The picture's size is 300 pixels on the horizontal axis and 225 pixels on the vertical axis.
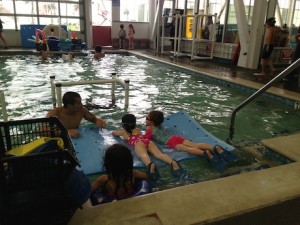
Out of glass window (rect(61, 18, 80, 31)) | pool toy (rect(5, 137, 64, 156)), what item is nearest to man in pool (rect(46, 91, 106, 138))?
pool toy (rect(5, 137, 64, 156))

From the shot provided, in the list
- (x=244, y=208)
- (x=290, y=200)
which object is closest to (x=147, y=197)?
(x=244, y=208)

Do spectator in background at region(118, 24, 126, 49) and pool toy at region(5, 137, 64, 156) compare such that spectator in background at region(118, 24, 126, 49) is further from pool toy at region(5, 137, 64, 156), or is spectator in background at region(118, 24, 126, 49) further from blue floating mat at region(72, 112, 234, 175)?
pool toy at region(5, 137, 64, 156)

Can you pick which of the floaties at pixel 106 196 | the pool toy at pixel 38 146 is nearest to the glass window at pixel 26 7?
the floaties at pixel 106 196

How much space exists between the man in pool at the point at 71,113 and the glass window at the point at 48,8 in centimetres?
1424

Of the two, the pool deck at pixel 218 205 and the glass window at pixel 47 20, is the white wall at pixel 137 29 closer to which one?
the glass window at pixel 47 20

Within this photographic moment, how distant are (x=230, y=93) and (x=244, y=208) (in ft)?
18.5

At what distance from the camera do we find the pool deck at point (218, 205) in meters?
1.97

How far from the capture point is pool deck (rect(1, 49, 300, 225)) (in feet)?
6.47

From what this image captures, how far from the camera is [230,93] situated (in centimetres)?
744

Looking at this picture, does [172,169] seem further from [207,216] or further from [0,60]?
[0,60]

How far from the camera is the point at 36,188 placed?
1658 millimetres

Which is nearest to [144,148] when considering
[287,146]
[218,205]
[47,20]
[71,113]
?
[71,113]

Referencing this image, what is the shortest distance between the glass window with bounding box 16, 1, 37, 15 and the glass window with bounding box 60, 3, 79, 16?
1.50 metres

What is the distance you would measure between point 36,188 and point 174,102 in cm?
484
